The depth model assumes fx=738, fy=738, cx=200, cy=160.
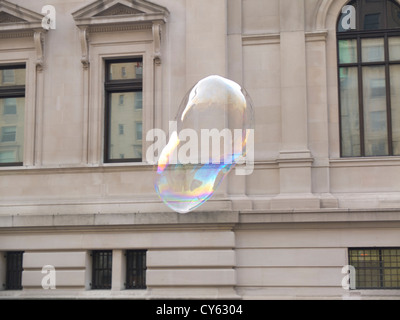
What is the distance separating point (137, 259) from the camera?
1920 cm

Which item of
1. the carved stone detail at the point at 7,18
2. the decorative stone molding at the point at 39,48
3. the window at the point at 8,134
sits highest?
the carved stone detail at the point at 7,18

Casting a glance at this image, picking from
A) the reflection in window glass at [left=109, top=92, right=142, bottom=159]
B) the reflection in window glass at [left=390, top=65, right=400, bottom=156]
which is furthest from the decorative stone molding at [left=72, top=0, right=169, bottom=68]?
the reflection in window glass at [left=390, top=65, right=400, bottom=156]

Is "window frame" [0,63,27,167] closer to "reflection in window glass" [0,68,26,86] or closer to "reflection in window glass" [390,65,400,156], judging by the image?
"reflection in window glass" [0,68,26,86]

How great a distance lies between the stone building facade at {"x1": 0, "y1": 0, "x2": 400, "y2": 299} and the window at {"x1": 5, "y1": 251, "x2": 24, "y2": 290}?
38mm

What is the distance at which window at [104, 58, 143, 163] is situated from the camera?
65.9 feet

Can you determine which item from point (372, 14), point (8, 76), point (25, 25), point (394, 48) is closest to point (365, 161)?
point (394, 48)

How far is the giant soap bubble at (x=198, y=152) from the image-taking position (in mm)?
15070

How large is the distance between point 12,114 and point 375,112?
32.7ft

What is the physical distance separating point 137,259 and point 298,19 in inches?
296

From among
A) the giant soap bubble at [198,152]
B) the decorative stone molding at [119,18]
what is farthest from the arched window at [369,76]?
the decorative stone molding at [119,18]

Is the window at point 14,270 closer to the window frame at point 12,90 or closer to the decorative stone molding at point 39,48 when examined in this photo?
the window frame at point 12,90

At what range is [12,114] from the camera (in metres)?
20.8

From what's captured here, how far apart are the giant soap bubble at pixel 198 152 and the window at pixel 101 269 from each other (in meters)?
4.41
